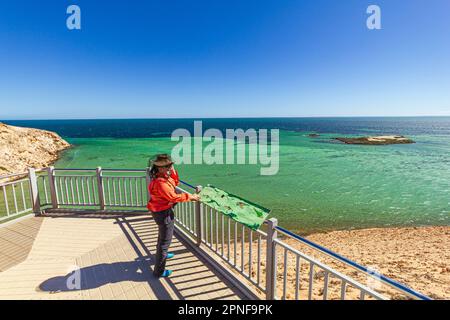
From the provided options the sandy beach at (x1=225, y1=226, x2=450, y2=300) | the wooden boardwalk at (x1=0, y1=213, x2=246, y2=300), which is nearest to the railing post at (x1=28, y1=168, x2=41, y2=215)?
the wooden boardwalk at (x1=0, y1=213, x2=246, y2=300)

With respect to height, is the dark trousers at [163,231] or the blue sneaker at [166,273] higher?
the dark trousers at [163,231]

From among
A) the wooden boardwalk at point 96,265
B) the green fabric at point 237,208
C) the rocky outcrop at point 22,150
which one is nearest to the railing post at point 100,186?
the wooden boardwalk at point 96,265

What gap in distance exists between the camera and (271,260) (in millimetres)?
3043

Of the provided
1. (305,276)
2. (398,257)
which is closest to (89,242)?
(305,276)

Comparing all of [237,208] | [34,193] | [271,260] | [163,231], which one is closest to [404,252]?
[271,260]

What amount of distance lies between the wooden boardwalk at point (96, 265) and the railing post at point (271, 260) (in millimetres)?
496

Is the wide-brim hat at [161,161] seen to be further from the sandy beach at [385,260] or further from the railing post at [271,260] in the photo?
the sandy beach at [385,260]

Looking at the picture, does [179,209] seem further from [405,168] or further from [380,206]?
[405,168]

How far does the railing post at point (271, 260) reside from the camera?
9.57 feet

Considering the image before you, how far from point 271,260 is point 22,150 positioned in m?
27.9

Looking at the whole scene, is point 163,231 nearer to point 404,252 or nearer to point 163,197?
point 163,197

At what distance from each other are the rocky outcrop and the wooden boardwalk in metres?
16.9

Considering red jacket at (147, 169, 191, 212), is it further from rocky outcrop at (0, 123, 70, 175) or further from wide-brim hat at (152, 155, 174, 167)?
rocky outcrop at (0, 123, 70, 175)

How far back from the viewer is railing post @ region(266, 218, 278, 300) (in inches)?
115
